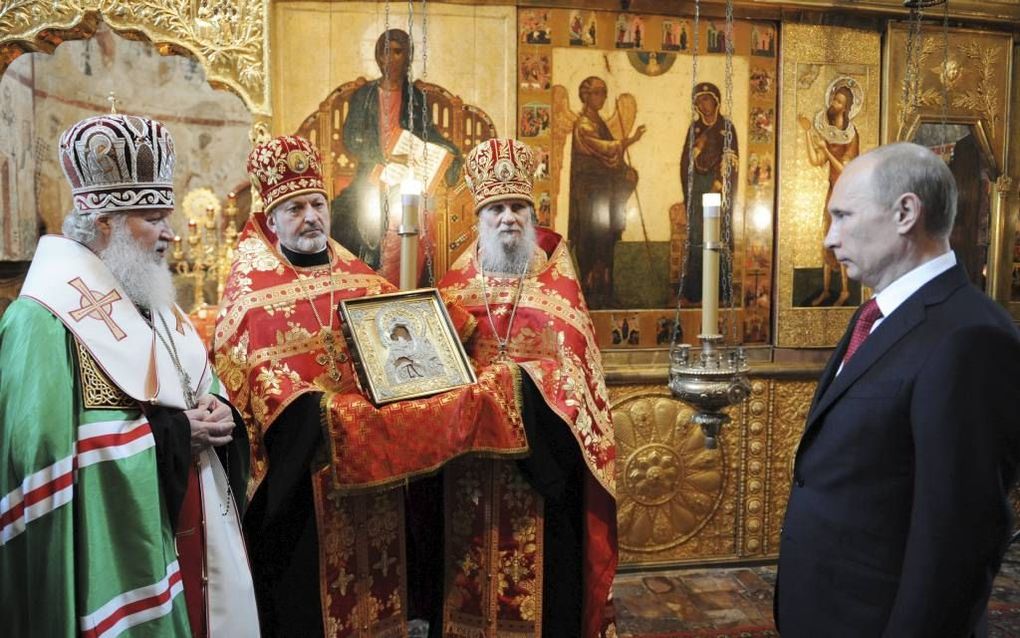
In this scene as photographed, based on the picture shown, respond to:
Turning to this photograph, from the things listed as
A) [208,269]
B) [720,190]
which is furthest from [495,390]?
[208,269]

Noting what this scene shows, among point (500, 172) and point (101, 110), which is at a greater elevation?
point (101, 110)

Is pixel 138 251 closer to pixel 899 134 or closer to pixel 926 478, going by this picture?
pixel 926 478

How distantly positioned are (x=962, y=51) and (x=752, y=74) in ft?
5.20

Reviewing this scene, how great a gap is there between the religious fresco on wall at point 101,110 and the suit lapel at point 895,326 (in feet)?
21.0

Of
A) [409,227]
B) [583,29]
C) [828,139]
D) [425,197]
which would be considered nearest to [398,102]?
[425,197]

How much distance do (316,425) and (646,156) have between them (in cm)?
308

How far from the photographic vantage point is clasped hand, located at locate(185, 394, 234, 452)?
2.38 meters

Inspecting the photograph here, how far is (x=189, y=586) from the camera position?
2.43 m

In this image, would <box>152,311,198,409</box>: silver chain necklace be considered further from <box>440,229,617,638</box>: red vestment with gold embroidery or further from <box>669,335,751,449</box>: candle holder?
<box>669,335,751,449</box>: candle holder

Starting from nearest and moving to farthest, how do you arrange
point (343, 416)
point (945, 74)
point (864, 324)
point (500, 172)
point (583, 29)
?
point (864, 324) < point (343, 416) < point (500, 172) < point (583, 29) < point (945, 74)

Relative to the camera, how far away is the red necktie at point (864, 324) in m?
2.01

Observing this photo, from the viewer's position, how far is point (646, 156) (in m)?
4.91

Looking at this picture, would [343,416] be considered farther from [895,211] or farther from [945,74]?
[945,74]

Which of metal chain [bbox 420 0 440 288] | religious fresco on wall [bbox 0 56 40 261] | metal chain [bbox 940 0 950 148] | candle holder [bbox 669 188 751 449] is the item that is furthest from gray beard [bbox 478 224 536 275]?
religious fresco on wall [bbox 0 56 40 261]
